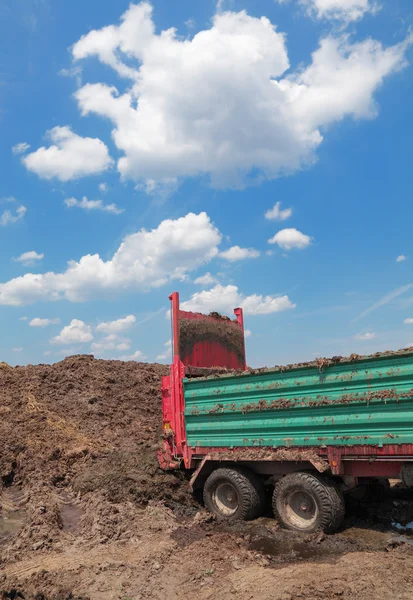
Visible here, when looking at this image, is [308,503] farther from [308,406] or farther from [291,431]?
[308,406]

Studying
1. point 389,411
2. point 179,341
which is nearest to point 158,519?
point 179,341

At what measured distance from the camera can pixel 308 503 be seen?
232 inches

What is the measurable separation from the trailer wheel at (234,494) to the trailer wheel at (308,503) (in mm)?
488

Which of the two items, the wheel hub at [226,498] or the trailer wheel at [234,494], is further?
the wheel hub at [226,498]

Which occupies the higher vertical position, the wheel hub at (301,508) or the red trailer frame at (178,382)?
the red trailer frame at (178,382)

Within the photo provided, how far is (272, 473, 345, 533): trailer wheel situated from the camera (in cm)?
562

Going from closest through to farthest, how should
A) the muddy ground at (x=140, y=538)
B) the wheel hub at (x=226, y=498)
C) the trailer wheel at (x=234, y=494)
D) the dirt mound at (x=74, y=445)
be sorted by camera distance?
1. the muddy ground at (x=140, y=538)
2. the trailer wheel at (x=234, y=494)
3. the wheel hub at (x=226, y=498)
4. the dirt mound at (x=74, y=445)

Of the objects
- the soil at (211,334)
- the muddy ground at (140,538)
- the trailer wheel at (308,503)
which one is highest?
the soil at (211,334)

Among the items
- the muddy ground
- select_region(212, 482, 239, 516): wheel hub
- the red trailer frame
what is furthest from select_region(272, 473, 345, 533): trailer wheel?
the red trailer frame

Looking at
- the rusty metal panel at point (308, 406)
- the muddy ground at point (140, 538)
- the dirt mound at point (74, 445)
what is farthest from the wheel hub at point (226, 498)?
the dirt mound at point (74, 445)

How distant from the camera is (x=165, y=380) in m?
8.13

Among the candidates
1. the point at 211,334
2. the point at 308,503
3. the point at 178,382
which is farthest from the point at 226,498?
the point at 211,334

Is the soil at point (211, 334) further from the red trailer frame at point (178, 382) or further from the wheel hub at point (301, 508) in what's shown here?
the wheel hub at point (301, 508)

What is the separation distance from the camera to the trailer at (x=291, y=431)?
5.26 m
